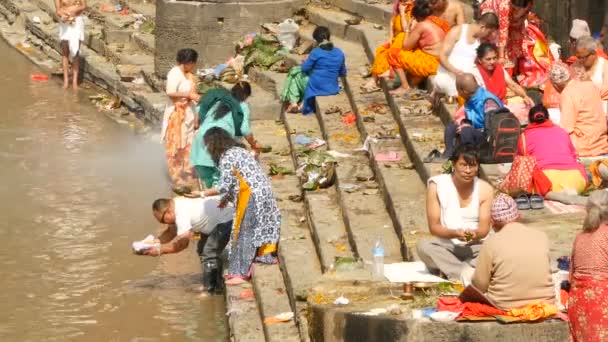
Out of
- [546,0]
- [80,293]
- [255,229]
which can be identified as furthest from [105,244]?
[546,0]

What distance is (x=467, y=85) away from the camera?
452 inches

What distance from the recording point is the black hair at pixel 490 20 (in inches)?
512

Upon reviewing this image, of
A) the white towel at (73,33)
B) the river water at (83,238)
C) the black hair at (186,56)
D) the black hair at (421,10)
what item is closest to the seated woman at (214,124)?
the river water at (83,238)

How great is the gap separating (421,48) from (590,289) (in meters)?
5.75

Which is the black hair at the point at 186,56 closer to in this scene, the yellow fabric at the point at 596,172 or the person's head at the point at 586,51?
the person's head at the point at 586,51

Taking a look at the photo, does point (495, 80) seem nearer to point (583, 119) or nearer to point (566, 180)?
point (583, 119)

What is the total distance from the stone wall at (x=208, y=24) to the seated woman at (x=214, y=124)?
170 inches

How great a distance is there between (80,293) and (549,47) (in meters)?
5.25

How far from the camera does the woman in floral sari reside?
45.3 feet

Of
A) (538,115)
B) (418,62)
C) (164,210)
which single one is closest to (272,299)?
(164,210)

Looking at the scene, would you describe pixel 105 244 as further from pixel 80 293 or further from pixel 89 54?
pixel 89 54

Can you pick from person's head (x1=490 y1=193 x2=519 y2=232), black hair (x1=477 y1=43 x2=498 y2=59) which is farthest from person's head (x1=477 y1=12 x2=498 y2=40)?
person's head (x1=490 y1=193 x2=519 y2=232)

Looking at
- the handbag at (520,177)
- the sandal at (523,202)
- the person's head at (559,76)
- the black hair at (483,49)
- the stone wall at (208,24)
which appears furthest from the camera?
the stone wall at (208,24)

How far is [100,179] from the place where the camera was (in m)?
14.5
